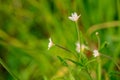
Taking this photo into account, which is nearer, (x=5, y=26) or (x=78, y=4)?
(x=78, y=4)

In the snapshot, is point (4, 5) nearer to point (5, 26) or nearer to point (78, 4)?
point (5, 26)

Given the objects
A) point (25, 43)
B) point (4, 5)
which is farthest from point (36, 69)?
point (4, 5)

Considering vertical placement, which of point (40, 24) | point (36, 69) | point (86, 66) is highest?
point (40, 24)

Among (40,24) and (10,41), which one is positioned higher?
(40,24)

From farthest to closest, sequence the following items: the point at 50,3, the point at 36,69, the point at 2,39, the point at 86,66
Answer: the point at 50,3 → the point at 2,39 → the point at 36,69 → the point at 86,66

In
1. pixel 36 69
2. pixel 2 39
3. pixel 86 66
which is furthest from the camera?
pixel 2 39

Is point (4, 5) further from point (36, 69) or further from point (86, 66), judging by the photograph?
point (86, 66)

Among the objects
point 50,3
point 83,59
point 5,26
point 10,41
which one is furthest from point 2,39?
point 83,59
